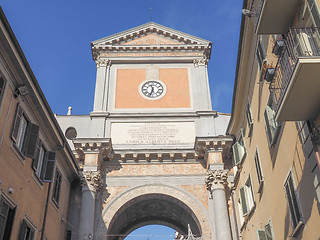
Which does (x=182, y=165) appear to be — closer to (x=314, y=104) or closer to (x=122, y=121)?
(x=122, y=121)

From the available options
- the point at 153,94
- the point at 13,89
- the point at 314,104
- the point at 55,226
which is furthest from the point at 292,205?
Answer: the point at 153,94

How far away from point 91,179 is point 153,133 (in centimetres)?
500

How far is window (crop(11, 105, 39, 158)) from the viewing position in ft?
43.6

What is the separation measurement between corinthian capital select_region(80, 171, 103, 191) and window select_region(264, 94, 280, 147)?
1057 centimetres

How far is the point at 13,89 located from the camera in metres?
13.2

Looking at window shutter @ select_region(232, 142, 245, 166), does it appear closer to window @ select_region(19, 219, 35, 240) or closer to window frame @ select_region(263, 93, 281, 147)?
window frame @ select_region(263, 93, 281, 147)

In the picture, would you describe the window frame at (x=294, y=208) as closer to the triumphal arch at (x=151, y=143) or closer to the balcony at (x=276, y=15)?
the balcony at (x=276, y=15)

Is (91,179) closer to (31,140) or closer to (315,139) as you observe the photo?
(31,140)

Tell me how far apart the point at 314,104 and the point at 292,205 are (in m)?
3.57

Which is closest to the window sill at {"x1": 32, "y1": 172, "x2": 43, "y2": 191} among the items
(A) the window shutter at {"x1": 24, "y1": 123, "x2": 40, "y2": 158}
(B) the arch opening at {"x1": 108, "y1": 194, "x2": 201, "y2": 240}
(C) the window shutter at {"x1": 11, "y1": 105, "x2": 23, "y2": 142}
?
(A) the window shutter at {"x1": 24, "y1": 123, "x2": 40, "y2": 158}

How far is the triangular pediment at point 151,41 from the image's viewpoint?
27000mm

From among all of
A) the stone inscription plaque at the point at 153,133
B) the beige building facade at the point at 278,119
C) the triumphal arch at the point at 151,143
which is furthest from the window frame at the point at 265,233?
the stone inscription plaque at the point at 153,133

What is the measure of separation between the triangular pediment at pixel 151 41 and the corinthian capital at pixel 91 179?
428 inches

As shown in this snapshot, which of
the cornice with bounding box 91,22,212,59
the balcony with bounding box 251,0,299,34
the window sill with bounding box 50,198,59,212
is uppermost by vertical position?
the cornice with bounding box 91,22,212,59
